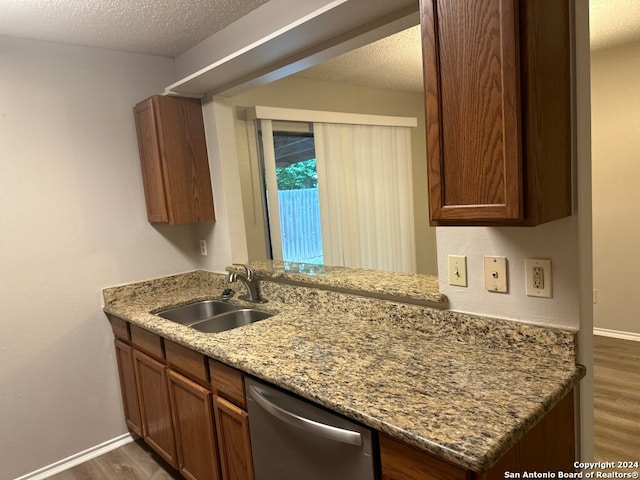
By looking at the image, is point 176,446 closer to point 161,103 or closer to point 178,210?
point 178,210

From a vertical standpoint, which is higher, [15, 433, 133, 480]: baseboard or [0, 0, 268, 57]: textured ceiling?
[0, 0, 268, 57]: textured ceiling

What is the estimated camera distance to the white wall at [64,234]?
7.39 feet

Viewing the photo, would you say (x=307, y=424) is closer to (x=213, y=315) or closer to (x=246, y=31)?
(x=213, y=315)

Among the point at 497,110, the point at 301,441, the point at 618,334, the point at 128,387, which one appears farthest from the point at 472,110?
the point at 618,334

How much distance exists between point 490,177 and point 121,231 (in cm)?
226

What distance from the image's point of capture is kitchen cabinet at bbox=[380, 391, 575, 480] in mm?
1011

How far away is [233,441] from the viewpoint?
1.71m

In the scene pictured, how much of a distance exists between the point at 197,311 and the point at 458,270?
1634 mm

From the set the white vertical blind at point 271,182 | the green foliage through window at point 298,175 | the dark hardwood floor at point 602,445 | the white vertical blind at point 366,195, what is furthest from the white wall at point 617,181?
the white vertical blind at point 271,182

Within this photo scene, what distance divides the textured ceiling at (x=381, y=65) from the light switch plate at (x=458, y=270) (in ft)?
5.59

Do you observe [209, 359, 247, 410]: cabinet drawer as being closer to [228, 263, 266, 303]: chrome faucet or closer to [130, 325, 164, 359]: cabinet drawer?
[130, 325, 164, 359]: cabinet drawer

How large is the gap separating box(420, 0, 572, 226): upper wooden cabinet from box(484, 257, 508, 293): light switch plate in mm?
279

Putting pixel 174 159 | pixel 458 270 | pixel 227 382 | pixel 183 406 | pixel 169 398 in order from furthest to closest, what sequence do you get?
1. pixel 174 159
2. pixel 169 398
3. pixel 183 406
4. pixel 227 382
5. pixel 458 270

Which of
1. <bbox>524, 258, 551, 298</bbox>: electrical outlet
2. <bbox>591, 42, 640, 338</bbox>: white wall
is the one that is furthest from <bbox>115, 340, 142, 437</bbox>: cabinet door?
<bbox>591, 42, 640, 338</bbox>: white wall
